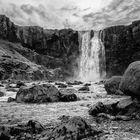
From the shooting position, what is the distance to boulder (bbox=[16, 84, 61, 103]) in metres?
21.6

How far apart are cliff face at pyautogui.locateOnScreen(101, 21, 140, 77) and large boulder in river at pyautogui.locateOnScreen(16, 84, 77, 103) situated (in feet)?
260

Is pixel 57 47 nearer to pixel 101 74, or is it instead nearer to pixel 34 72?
pixel 101 74

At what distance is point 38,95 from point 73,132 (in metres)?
13.5

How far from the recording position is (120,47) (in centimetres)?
10169

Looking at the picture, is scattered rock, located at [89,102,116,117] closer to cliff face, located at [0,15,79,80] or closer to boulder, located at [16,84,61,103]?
boulder, located at [16,84,61,103]

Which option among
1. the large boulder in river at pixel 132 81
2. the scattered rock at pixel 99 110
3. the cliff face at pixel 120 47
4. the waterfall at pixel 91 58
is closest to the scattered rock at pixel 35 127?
the scattered rock at pixel 99 110

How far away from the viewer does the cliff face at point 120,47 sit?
323 feet

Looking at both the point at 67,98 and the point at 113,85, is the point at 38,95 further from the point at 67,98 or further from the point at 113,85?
the point at 113,85

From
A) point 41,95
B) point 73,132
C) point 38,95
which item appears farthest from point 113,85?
point 73,132

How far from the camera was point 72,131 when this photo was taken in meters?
8.77

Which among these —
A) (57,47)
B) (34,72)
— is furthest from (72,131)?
(57,47)

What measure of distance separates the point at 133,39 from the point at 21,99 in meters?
83.1

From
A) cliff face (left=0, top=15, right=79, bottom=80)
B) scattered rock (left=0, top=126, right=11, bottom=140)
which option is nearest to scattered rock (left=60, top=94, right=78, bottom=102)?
scattered rock (left=0, top=126, right=11, bottom=140)

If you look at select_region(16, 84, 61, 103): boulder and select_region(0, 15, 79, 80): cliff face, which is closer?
select_region(16, 84, 61, 103): boulder
